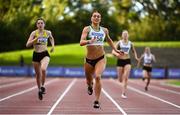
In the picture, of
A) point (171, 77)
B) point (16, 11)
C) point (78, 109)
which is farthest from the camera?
point (171, 77)

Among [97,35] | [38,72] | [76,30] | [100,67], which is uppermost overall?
[97,35]

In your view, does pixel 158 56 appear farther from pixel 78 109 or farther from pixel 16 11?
pixel 78 109

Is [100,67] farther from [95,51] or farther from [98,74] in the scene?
[95,51]

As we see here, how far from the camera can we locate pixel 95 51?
1373cm

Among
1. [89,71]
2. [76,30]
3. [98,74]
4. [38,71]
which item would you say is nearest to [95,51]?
[98,74]

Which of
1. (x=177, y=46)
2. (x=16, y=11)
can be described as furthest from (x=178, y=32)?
(x=16, y=11)

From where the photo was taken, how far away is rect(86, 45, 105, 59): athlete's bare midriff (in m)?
13.7

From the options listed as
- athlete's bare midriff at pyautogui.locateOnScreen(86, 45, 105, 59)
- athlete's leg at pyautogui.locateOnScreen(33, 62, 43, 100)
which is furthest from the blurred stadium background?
athlete's bare midriff at pyautogui.locateOnScreen(86, 45, 105, 59)

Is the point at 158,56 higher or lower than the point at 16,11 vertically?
lower

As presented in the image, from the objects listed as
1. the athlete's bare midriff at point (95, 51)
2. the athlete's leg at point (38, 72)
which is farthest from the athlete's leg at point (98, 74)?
the athlete's leg at point (38, 72)

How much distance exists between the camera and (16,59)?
7088 cm

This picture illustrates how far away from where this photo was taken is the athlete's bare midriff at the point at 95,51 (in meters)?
13.7

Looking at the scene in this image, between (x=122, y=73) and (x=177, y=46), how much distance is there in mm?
55304

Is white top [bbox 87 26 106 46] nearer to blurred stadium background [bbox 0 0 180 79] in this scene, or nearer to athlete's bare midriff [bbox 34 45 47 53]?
athlete's bare midriff [bbox 34 45 47 53]
